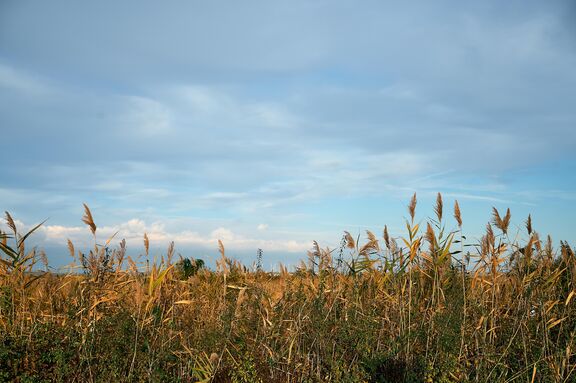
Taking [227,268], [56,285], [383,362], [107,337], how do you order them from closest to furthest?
[383,362]
[107,337]
[227,268]
[56,285]

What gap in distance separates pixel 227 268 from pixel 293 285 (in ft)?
2.86

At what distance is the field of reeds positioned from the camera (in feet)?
18.1

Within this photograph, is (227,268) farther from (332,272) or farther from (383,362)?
(383,362)

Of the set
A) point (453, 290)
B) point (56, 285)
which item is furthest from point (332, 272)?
point (56, 285)

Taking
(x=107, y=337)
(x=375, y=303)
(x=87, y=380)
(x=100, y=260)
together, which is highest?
(x=100, y=260)

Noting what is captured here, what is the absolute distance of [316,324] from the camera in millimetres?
5676

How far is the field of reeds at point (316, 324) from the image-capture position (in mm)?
5527

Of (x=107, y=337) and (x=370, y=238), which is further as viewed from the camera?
(x=370, y=238)

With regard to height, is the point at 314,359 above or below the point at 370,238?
below

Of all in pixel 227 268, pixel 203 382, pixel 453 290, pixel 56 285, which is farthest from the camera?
pixel 56 285

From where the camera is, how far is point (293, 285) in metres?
6.79

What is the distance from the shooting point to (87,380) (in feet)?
18.3

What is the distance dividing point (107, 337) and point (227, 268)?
1531 millimetres

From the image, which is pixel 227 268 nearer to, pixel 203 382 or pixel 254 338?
pixel 254 338
